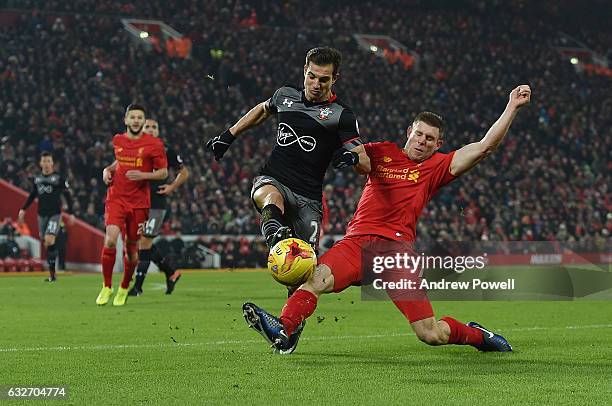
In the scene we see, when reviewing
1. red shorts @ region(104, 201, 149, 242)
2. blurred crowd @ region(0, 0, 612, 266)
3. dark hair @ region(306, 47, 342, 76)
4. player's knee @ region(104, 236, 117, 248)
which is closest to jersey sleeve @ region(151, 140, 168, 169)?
red shorts @ region(104, 201, 149, 242)

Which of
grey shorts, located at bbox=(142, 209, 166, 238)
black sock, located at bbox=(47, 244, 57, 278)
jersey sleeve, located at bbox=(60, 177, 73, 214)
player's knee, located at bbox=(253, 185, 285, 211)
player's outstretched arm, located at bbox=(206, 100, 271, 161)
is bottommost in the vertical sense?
black sock, located at bbox=(47, 244, 57, 278)

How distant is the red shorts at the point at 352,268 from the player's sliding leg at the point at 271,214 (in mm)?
354

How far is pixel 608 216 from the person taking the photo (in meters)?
35.2

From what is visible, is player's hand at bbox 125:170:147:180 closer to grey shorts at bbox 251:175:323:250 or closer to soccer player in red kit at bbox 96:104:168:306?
soccer player in red kit at bbox 96:104:168:306

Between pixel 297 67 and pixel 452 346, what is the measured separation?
30.4 metres

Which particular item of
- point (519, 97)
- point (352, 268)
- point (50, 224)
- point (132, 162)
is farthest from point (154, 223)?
point (519, 97)

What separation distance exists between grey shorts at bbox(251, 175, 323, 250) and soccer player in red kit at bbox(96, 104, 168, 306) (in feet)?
17.8

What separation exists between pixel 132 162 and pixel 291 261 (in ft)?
23.4

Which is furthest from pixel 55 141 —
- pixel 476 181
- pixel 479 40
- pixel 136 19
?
pixel 479 40

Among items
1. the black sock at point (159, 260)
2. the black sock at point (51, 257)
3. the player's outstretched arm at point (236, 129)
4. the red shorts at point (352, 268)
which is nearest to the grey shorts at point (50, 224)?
the black sock at point (51, 257)

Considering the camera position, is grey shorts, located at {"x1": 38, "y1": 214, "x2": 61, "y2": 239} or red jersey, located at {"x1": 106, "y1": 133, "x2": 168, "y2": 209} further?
grey shorts, located at {"x1": 38, "y1": 214, "x2": 61, "y2": 239}

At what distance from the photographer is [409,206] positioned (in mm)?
7824

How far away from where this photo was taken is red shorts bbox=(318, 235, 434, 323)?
294 inches

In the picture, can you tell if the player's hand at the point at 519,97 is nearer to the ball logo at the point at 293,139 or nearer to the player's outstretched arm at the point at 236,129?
the ball logo at the point at 293,139
